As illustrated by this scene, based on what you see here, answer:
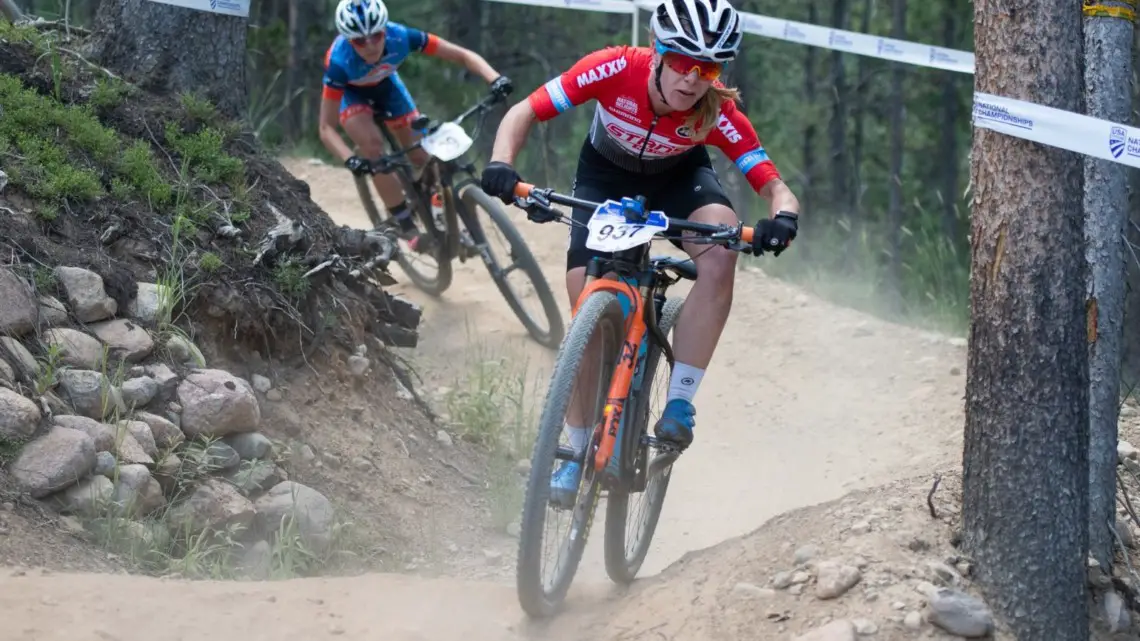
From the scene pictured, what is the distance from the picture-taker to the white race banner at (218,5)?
20.8ft

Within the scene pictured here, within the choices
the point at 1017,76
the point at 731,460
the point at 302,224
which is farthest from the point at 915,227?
the point at 1017,76

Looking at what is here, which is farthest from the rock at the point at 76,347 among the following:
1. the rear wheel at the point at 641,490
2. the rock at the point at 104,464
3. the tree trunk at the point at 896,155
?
the tree trunk at the point at 896,155

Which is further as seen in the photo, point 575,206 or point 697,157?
point 697,157

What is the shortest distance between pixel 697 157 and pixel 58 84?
3203mm

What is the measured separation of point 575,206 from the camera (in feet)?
13.4

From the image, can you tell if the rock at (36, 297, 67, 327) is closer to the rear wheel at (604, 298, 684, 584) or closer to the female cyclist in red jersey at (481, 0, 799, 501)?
the female cyclist in red jersey at (481, 0, 799, 501)

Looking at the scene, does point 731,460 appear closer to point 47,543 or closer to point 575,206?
point 575,206

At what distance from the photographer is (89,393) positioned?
15.4 feet

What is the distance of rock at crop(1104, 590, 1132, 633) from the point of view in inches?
162

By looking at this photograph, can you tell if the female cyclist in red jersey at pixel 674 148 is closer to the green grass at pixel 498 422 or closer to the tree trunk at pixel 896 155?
the green grass at pixel 498 422

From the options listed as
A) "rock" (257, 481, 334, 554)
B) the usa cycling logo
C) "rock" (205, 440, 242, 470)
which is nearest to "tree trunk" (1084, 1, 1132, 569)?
the usa cycling logo

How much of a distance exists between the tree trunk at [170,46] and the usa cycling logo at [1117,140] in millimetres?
4366

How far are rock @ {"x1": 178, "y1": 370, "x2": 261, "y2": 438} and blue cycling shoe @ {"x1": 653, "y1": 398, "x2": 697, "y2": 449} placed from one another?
1.80 metres

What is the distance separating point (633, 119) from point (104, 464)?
227 cm
